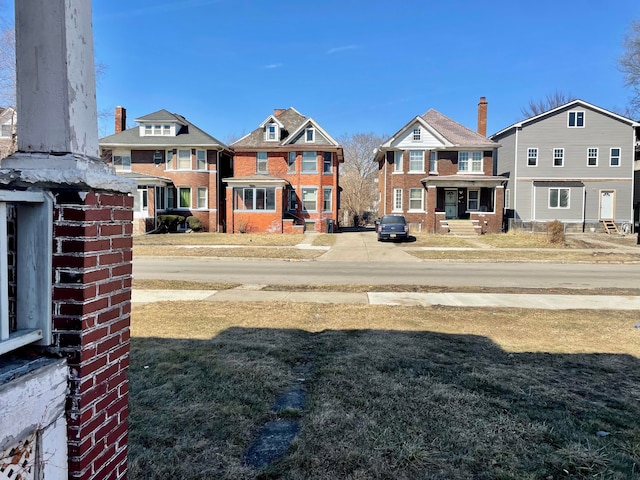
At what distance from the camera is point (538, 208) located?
35.5m

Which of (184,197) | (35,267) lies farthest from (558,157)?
(35,267)

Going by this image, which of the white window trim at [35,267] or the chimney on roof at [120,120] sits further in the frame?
the chimney on roof at [120,120]

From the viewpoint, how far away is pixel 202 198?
34750 millimetres

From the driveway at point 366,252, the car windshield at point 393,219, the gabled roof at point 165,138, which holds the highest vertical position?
the gabled roof at point 165,138

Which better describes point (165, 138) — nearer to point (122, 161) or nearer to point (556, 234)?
point (122, 161)

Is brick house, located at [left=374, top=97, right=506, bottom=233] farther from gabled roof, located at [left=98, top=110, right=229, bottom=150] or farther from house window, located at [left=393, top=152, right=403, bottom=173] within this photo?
gabled roof, located at [left=98, top=110, right=229, bottom=150]

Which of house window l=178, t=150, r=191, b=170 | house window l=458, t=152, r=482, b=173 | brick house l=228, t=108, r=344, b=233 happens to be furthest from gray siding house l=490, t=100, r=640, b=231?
house window l=178, t=150, r=191, b=170

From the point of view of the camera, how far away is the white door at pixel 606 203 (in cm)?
3503

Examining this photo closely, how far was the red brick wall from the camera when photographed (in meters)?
2.24

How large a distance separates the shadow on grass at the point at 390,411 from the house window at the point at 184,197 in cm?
2983

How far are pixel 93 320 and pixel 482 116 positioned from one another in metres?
42.5

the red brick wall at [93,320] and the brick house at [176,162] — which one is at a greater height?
the brick house at [176,162]

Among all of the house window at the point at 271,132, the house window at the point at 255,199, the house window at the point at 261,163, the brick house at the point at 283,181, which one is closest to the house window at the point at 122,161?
the brick house at the point at 283,181

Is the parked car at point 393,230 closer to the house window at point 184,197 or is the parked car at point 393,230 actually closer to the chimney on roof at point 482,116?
the house window at point 184,197
